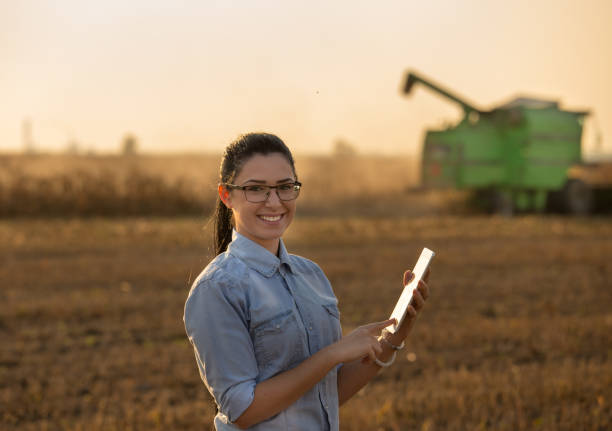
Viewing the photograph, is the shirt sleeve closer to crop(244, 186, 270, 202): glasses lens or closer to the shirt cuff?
the shirt cuff

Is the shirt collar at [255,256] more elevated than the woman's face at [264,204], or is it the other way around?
the woman's face at [264,204]

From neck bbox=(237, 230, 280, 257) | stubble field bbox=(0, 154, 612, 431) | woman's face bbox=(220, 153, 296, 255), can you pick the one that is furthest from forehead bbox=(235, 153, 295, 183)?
stubble field bbox=(0, 154, 612, 431)

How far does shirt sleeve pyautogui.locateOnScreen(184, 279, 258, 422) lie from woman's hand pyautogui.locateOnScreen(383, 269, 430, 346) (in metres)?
0.55

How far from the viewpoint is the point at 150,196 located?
65.0ft

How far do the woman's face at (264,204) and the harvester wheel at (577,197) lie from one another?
20442mm

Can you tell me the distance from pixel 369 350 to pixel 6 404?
148 inches

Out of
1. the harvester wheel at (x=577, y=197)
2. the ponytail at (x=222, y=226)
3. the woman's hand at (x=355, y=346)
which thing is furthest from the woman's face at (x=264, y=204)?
the harvester wheel at (x=577, y=197)

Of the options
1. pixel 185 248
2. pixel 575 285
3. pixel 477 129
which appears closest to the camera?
pixel 575 285

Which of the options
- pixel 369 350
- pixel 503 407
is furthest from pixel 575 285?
pixel 369 350

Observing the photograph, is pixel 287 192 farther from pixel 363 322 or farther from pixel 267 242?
pixel 363 322

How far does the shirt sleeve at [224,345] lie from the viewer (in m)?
1.99

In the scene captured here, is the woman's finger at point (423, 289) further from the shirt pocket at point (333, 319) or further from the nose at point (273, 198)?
the nose at point (273, 198)

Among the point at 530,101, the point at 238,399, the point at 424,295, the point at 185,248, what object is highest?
the point at 530,101

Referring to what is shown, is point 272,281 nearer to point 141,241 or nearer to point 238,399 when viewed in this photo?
point 238,399
